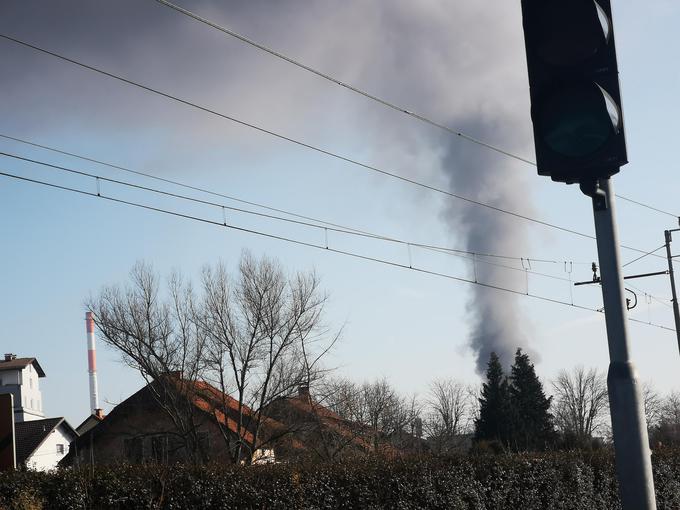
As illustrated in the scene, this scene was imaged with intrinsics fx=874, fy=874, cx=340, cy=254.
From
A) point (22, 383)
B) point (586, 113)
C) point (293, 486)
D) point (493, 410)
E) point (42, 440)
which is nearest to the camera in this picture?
point (586, 113)

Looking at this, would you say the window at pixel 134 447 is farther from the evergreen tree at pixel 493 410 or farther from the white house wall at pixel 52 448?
the evergreen tree at pixel 493 410

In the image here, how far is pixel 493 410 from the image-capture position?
223 feet

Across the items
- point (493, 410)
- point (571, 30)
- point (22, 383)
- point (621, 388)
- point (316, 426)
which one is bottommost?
point (621, 388)

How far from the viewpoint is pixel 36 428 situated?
65.6 meters

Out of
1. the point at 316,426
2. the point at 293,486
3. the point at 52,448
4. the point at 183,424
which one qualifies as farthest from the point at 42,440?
the point at 293,486

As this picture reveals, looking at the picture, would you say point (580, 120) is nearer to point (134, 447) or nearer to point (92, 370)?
point (134, 447)

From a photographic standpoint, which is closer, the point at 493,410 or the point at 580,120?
the point at 580,120

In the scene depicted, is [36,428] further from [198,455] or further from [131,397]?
[198,455]

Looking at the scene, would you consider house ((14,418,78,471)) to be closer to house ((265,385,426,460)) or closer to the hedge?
house ((265,385,426,460))

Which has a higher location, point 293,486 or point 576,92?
point 576,92

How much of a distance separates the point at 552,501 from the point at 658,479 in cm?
410

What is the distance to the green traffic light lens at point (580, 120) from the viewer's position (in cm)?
342

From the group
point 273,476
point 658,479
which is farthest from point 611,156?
point 658,479

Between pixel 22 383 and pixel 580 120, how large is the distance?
92875 millimetres
